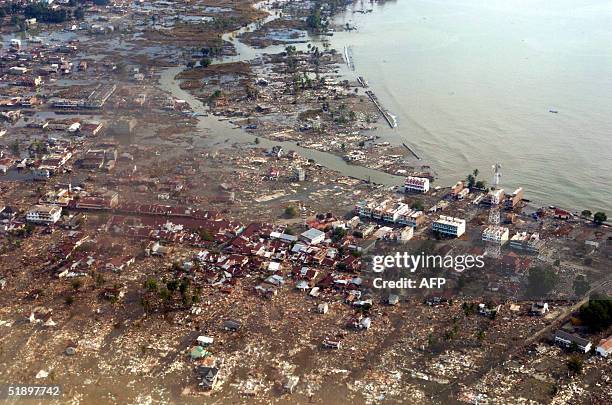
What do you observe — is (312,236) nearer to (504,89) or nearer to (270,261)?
(270,261)

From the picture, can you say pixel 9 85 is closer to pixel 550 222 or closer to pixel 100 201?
pixel 100 201

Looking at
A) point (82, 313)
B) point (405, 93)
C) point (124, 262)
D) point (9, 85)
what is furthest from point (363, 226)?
point (9, 85)

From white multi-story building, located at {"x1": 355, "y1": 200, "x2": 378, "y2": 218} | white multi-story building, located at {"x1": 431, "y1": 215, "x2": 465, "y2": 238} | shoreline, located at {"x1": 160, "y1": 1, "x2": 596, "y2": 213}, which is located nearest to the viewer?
white multi-story building, located at {"x1": 431, "y1": 215, "x2": 465, "y2": 238}

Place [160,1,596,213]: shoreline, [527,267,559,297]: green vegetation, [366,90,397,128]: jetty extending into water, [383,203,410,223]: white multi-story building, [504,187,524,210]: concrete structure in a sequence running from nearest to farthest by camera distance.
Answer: [527,267,559,297]: green vegetation
[383,203,410,223]: white multi-story building
[504,187,524,210]: concrete structure
[160,1,596,213]: shoreline
[366,90,397,128]: jetty extending into water

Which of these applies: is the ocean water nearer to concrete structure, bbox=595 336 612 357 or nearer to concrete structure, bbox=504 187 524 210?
concrete structure, bbox=504 187 524 210

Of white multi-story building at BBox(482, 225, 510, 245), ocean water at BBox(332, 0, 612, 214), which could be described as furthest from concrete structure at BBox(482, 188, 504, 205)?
white multi-story building at BBox(482, 225, 510, 245)
